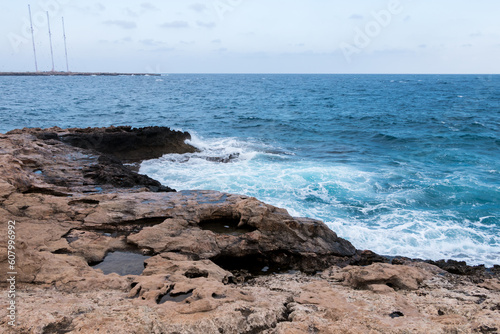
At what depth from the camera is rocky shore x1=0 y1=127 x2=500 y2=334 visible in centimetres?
383

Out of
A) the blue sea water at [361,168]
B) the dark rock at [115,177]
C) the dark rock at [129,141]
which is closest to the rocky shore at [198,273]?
Result: the dark rock at [115,177]

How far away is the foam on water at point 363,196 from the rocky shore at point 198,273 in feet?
6.95

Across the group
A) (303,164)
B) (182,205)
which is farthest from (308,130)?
(182,205)

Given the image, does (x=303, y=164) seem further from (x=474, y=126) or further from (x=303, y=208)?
(x=474, y=126)

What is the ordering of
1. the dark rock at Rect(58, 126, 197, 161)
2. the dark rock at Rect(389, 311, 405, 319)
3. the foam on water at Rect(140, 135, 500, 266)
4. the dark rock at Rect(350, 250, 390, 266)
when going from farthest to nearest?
the dark rock at Rect(58, 126, 197, 161) → the foam on water at Rect(140, 135, 500, 266) → the dark rock at Rect(350, 250, 390, 266) → the dark rock at Rect(389, 311, 405, 319)

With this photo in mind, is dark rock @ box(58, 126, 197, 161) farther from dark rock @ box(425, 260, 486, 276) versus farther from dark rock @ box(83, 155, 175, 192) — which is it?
dark rock @ box(425, 260, 486, 276)

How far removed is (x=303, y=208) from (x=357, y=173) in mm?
5566

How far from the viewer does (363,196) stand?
520 inches

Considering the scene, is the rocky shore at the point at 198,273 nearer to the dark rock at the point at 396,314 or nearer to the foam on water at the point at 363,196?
the dark rock at the point at 396,314

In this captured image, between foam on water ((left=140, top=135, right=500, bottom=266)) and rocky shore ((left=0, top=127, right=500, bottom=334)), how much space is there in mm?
2118

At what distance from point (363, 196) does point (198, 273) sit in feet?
31.0

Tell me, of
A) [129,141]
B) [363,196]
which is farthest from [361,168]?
[129,141]

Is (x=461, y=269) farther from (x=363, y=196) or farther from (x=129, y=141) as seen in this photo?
(x=129, y=141)

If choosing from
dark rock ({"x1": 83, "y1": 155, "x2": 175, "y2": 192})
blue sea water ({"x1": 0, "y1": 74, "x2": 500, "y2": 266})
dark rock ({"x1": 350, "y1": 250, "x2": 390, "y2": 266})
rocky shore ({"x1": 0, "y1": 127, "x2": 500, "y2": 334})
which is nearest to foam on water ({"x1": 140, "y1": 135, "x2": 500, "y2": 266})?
blue sea water ({"x1": 0, "y1": 74, "x2": 500, "y2": 266})
